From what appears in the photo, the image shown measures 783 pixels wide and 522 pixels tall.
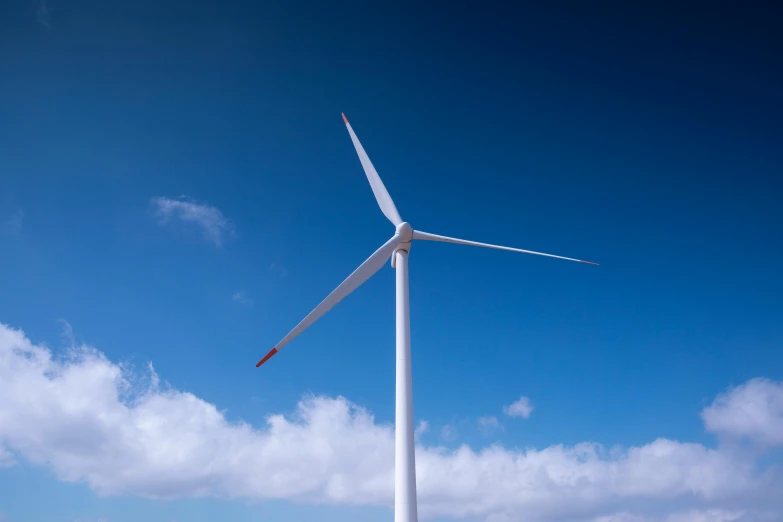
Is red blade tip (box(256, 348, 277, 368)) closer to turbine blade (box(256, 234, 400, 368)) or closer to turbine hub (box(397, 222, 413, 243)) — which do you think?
turbine blade (box(256, 234, 400, 368))

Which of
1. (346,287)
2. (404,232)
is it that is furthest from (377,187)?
(346,287)

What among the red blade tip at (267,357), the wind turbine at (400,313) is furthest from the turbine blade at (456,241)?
the red blade tip at (267,357)

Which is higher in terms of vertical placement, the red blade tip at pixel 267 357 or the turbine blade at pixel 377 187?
the turbine blade at pixel 377 187

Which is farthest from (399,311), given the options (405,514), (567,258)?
(567,258)

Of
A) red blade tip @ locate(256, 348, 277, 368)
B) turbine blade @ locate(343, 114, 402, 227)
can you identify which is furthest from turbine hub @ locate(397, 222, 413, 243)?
red blade tip @ locate(256, 348, 277, 368)

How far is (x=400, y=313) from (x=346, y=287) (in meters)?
5.19

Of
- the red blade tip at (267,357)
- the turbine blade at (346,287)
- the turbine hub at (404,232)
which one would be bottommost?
the red blade tip at (267,357)

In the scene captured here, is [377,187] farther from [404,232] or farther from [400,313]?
[400,313]

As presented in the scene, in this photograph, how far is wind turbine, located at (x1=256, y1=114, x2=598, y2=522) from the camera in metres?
28.1

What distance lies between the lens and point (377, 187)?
4234cm

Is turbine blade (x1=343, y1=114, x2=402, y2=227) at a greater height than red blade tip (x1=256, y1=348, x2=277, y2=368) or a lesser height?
greater

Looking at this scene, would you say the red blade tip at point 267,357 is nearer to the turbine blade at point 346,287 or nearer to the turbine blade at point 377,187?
the turbine blade at point 346,287

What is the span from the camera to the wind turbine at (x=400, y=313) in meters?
28.1

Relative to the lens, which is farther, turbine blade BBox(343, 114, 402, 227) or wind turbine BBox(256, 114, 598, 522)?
turbine blade BBox(343, 114, 402, 227)
